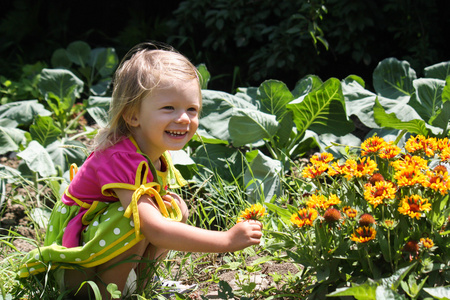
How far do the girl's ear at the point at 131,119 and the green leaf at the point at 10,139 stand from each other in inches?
59.9

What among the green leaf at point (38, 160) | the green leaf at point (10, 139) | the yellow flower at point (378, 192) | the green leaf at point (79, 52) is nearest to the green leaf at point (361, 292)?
the yellow flower at point (378, 192)

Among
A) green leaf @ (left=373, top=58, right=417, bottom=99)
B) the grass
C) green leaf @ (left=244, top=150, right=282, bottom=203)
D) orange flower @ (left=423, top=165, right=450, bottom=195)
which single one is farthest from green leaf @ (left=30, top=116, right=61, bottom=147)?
orange flower @ (left=423, top=165, right=450, bottom=195)

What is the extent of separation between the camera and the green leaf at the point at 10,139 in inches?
122

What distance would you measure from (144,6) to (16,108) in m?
2.27

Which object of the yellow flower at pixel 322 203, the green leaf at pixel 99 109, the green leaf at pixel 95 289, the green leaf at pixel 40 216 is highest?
the yellow flower at pixel 322 203

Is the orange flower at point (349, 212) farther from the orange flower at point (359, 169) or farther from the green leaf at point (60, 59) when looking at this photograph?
the green leaf at point (60, 59)

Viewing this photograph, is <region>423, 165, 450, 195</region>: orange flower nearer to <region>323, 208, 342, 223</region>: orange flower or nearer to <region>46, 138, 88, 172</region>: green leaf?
<region>323, 208, 342, 223</region>: orange flower

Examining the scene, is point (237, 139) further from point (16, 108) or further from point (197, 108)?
point (16, 108)

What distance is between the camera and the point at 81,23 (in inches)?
221

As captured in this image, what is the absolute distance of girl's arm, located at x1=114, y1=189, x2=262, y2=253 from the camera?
165 centimetres

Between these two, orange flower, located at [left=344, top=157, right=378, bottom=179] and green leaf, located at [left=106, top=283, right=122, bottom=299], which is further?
green leaf, located at [left=106, top=283, right=122, bottom=299]

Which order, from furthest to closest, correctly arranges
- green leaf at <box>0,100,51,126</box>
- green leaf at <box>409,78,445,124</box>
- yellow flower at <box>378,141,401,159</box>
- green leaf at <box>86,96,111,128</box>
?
green leaf at <box>0,100,51,126</box> → green leaf at <box>86,96,111,128</box> → green leaf at <box>409,78,445,124</box> → yellow flower at <box>378,141,401,159</box>

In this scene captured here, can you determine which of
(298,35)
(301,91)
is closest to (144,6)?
(298,35)

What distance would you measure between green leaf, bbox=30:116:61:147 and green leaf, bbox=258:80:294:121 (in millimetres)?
1230
